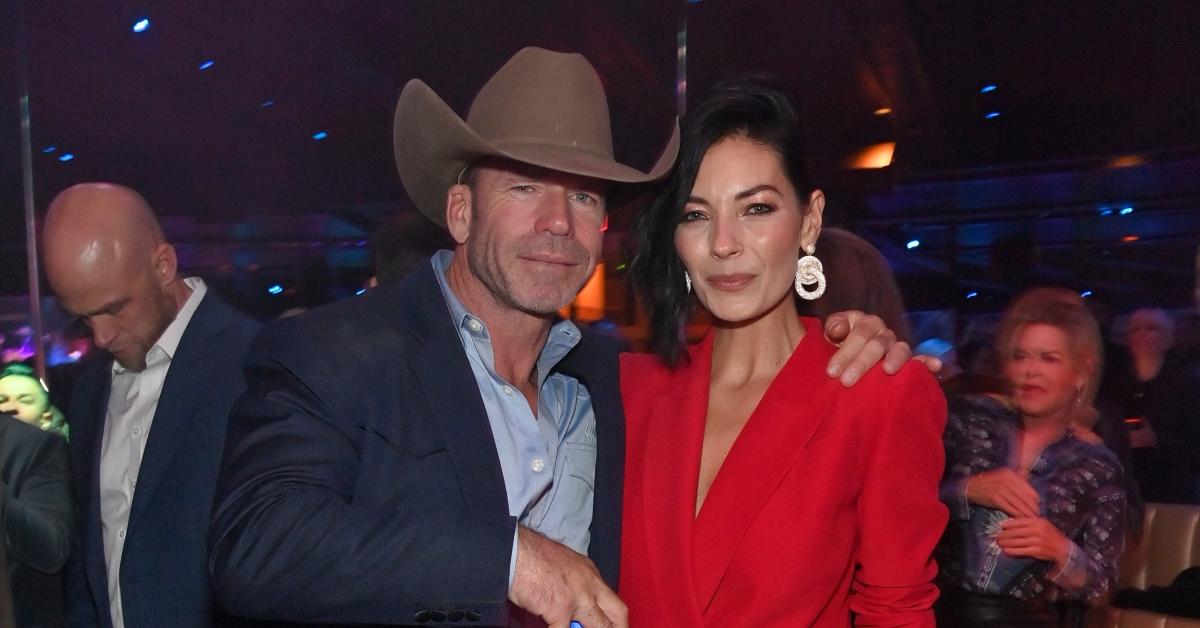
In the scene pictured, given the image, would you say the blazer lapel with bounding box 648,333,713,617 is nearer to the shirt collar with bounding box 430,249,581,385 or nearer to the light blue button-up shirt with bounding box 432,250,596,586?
the light blue button-up shirt with bounding box 432,250,596,586

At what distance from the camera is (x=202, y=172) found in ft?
20.2

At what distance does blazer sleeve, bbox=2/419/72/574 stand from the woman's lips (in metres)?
1.99

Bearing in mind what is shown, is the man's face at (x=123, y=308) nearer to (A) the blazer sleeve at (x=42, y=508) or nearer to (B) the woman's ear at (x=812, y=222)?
(A) the blazer sleeve at (x=42, y=508)

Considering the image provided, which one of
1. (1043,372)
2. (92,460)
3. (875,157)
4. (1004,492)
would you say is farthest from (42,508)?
(875,157)

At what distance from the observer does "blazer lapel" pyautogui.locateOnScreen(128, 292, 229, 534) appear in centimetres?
237

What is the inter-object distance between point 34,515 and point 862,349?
2232 millimetres

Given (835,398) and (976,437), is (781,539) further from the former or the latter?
(976,437)

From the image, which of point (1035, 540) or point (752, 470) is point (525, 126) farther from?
point (1035, 540)

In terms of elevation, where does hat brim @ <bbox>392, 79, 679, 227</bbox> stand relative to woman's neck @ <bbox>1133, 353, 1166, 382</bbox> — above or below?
above

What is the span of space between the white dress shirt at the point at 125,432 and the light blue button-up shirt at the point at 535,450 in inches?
46.5

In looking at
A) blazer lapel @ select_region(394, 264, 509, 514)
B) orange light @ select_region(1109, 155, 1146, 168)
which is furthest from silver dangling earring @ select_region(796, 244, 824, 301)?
orange light @ select_region(1109, 155, 1146, 168)

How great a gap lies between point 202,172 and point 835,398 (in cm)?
545

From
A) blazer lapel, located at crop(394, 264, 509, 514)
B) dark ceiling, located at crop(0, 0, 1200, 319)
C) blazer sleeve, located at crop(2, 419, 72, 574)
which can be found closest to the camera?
blazer lapel, located at crop(394, 264, 509, 514)

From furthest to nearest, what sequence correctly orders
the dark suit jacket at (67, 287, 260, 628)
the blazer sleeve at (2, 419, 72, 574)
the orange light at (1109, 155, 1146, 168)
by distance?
the orange light at (1109, 155, 1146, 168), the blazer sleeve at (2, 419, 72, 574), the dark suit jacket at (67, 287, 260, 628)
